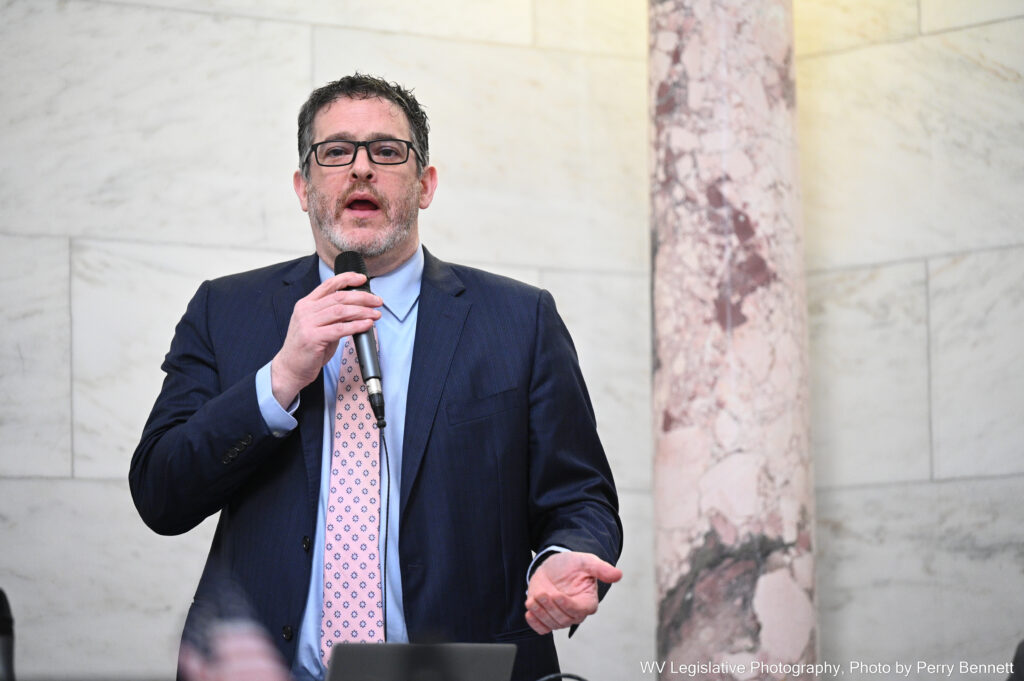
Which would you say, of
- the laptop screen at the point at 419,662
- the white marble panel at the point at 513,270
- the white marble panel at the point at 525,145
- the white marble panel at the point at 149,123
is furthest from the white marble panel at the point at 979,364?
the laptop screen at the point at 419,662

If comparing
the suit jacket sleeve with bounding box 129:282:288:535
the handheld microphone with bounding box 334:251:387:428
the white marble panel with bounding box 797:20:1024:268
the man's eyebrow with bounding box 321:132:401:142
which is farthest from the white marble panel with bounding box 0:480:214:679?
the white marble panel with bounding box 797:20:1024:268

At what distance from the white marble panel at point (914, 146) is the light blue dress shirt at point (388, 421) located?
10.7 feet

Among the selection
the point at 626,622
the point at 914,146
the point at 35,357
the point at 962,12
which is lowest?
the point at 626,622

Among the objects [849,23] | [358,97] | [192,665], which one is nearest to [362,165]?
[358,97]

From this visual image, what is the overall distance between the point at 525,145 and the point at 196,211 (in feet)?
4.62

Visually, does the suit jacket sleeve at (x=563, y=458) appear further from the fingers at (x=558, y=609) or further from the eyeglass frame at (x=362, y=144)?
the eyeglass frame at (x=362, y=144)

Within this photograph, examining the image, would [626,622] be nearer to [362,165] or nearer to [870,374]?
[870,374]

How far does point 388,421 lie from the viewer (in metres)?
2.69

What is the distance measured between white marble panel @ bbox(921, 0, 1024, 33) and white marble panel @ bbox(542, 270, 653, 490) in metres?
1.64

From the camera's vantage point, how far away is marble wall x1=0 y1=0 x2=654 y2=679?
4.93 meters

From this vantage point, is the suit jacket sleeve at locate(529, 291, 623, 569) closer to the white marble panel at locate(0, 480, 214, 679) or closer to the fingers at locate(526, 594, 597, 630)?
the fingers at locate(526, 594, 597, 630)

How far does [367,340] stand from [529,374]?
1.46 feet

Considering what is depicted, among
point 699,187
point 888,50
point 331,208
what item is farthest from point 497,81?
point 331,208

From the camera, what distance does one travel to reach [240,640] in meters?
1.81
